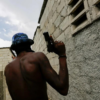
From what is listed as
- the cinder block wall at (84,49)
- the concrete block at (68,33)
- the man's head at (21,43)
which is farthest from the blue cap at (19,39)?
the concrete block at (68,33)

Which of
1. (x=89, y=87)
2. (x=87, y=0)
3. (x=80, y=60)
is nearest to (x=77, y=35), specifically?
(x=80, y=60)

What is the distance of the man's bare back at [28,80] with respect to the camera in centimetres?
101

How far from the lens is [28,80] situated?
103 cm

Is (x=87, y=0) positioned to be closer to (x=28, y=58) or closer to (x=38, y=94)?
(x=28, y=58)

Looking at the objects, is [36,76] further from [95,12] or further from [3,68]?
[3,68]

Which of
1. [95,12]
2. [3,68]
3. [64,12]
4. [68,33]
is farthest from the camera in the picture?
[3,68]

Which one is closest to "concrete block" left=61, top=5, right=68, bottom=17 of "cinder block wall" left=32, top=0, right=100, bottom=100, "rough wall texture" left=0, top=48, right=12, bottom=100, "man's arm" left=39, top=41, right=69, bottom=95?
"cinder block wall" left=32, top=0, right=100, bottom=100

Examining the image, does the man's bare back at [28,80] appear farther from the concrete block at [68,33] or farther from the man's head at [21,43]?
the concrete block at [68,33]

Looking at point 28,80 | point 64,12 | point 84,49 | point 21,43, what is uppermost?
point 64,12

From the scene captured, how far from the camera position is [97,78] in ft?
4.65

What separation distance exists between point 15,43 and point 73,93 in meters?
1.54

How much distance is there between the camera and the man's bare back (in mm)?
1015

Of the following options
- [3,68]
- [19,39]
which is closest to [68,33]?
[19,39]

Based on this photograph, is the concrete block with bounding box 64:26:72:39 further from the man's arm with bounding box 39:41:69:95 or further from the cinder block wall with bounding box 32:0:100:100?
the man's arm with bounding box 39:41:69:95
